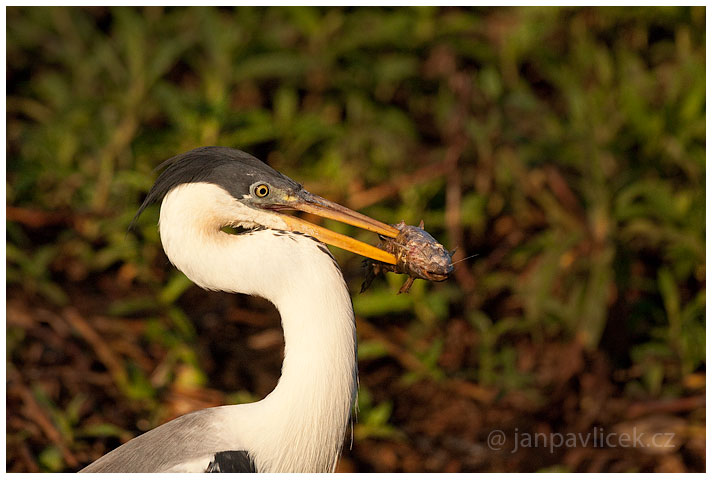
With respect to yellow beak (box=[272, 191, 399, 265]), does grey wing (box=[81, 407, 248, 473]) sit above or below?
below

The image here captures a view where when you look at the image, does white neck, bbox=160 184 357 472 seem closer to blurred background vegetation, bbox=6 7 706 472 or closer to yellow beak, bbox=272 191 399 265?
yellow beak, bbox=272 191 399 265

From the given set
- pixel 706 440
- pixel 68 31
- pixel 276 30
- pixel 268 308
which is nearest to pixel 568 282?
pixel 706 440

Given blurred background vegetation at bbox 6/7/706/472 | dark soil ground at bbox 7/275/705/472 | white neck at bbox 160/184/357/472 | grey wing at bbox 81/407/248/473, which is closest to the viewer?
white neck at bbox 160/184/357/472

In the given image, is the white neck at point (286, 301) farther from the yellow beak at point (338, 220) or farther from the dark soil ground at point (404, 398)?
the dark soil ground at point (404, 398)

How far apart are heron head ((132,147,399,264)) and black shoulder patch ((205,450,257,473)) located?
2.45 ft

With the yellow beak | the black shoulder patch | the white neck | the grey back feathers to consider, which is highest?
the grey back feathers

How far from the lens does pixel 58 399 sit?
14.5 ft

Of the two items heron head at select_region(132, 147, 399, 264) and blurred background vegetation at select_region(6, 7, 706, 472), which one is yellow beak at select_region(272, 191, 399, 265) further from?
blurred background vegetation at select_region(6, 7, 706, 472)

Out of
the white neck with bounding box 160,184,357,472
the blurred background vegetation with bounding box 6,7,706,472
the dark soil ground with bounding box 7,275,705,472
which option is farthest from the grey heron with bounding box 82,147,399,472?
the dark soil ground with bounding box 7,275,705,472

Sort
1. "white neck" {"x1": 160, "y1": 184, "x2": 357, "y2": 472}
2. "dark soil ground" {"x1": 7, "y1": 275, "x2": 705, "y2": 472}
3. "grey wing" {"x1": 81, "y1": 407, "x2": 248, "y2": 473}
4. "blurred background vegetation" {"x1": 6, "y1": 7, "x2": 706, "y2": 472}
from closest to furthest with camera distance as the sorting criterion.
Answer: "white neck" {"x1": 160, "y1": 184, "x2": 357, "y2": 472} → "grey wing" {"x1": 81, "y1": 407, "x2": 248, "y2": 473} → "dark soil ground" {"x1": 7, "y1": 275, "x2": 705, "y2": 472} → "blurred background vegetation" {"x1": 6, "y1": 7, "x2": 706, "y2": 472}

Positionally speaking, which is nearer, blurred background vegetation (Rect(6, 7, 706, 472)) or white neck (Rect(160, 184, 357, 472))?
white neck (Rect(160, 184, 357, 472))

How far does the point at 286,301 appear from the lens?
2.72 metres

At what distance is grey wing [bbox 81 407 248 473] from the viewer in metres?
2.79

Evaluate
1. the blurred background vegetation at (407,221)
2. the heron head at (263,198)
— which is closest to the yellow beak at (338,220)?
the heron head at (263,198)
